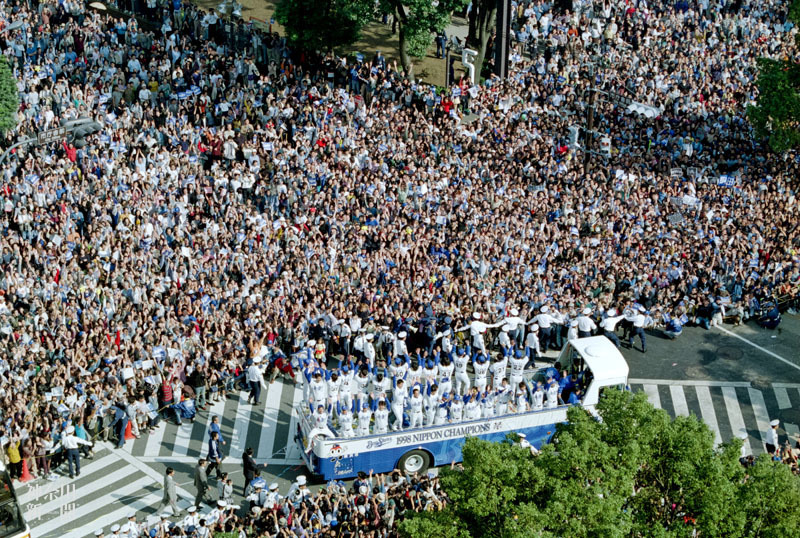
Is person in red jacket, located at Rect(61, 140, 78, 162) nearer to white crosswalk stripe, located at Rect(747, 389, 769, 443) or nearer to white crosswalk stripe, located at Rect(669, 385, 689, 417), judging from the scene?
white crosswalk stripe, located at Rect(669, 385, 689, 417)

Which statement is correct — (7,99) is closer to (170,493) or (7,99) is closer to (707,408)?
(170,493)

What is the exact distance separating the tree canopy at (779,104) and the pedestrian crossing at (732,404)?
47.4 feet

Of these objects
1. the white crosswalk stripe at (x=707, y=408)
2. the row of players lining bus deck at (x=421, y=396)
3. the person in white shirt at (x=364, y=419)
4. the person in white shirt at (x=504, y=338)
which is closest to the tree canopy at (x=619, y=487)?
the person in white shirt at (x=364, y=419)

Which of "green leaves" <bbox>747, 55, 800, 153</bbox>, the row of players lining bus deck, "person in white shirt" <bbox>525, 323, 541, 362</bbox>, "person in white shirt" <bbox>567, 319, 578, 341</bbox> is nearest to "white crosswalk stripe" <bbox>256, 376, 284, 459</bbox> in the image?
the row of players lining bus deck

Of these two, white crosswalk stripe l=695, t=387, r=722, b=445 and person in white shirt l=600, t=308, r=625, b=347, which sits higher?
person in white shirt l=600, t=308, r=625, b=347

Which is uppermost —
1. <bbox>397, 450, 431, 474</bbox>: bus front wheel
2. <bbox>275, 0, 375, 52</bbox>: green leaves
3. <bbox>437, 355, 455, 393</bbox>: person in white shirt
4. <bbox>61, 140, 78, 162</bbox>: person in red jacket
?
<bbox>275, 0, 375, 52</bbox>: green leaves

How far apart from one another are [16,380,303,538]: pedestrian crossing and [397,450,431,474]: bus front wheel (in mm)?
3216

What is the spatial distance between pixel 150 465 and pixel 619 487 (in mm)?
14065

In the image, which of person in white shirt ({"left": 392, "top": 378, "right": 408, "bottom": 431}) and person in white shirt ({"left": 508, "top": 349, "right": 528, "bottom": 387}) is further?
person in white shirt ({"left": 508, "top": 349, "right": 528, "bottom": 387})

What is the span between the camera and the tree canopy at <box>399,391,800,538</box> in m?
18.4

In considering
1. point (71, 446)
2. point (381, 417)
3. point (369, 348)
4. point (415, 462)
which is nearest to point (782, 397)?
point (415, 462)

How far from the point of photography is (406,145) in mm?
41625

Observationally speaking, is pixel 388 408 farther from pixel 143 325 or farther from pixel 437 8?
pixel 437 8

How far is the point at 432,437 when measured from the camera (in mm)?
27469
